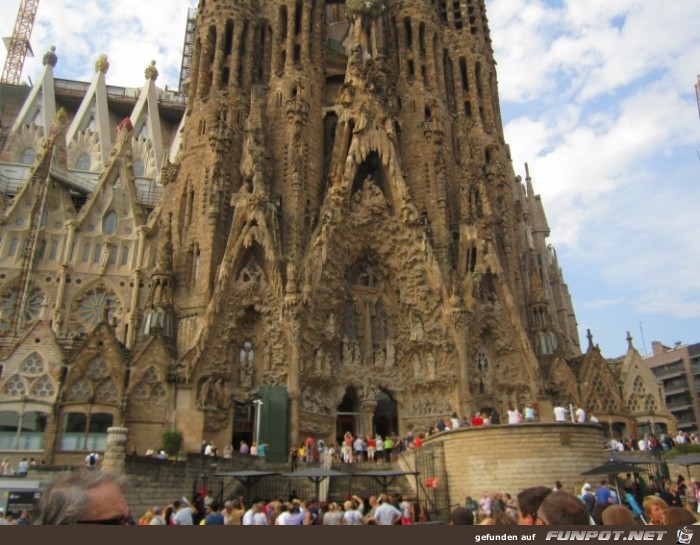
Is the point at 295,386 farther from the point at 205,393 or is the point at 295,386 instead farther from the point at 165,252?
the point at 165,252

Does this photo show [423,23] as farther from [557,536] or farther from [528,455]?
[557,536]

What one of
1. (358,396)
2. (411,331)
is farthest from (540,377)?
(358,396)

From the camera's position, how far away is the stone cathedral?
25.7m

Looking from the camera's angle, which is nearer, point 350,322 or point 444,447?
point 444,447

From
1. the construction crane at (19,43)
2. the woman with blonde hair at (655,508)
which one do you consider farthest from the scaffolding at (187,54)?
the woman with blonde hair at (655,508)

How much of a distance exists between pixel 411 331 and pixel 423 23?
2121cm

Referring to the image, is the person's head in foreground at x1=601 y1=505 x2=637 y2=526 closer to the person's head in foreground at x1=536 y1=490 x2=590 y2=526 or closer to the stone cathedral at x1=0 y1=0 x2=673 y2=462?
the person's head in foreground at x1=536 y1=490 x2=590 y2=526

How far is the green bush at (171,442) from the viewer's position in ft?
75.8

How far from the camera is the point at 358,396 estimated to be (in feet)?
97.3

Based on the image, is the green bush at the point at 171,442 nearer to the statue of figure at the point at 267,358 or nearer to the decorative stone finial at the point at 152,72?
the statue of figure at the point at 267,358

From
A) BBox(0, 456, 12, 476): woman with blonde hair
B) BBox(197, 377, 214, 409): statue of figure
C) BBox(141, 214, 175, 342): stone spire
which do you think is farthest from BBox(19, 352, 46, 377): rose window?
BBox(197, 377, 214, 409): statue of figure

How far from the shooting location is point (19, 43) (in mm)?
68562

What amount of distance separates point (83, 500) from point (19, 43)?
80464 mm

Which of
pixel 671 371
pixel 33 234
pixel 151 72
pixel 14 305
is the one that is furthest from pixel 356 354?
pixel 671 371
